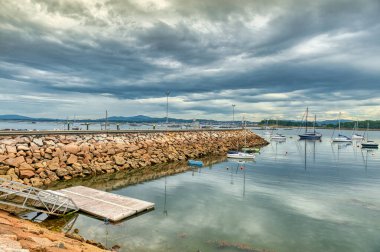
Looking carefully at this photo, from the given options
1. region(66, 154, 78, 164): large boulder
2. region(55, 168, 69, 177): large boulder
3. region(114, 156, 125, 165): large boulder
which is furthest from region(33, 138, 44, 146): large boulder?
region(114, 156, 125, 165): large boulder

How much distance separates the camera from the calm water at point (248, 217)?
16328mm

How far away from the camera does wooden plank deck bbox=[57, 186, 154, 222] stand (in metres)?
19.1

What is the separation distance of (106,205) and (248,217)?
11.1 meters

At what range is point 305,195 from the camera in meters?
28.6

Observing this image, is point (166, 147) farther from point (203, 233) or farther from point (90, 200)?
point (203, 233)

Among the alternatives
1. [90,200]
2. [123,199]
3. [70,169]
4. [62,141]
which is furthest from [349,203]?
[62,141]

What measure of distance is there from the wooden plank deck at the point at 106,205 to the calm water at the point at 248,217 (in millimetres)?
657

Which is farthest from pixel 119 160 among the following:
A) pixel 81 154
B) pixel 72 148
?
pixel 72 148

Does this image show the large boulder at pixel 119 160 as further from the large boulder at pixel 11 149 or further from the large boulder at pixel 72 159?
the large boulder at pixel 11 149

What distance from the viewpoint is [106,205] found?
68.3 feet

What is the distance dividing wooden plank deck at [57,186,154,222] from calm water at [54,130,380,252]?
0.66m

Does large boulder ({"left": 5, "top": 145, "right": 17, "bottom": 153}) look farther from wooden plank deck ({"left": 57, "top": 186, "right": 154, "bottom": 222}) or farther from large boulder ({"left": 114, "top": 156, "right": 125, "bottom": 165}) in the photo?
large boulder ({"left": 114, "top": 156, "right": 125, "bottom": 165})

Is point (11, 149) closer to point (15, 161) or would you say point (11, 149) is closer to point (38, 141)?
point (15, 161)

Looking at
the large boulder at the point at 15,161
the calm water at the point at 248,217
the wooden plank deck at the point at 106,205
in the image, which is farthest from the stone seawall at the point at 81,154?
the calm water at the point at 248,217
